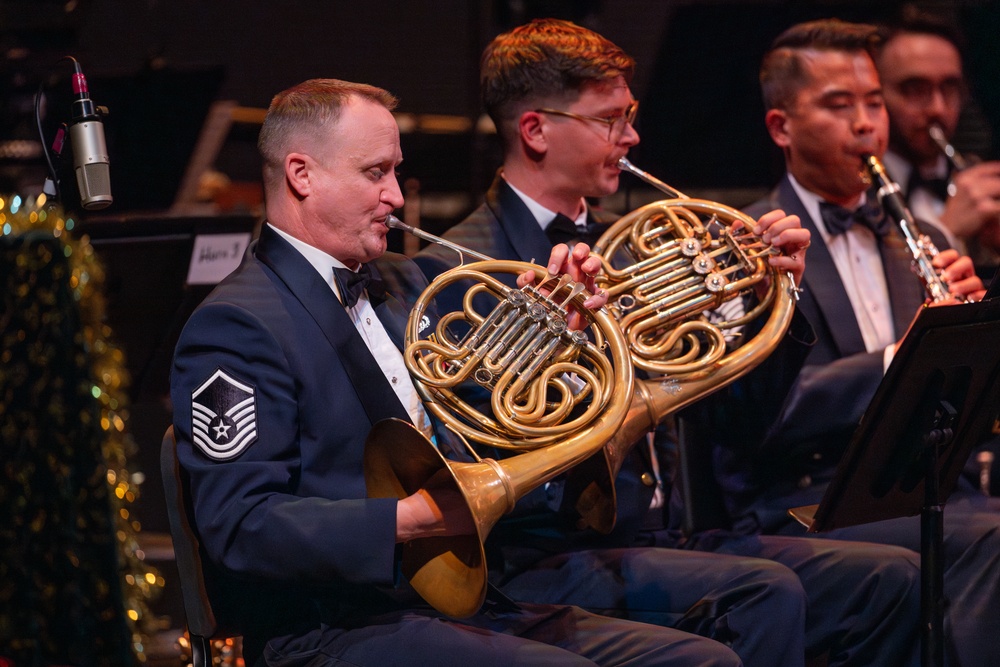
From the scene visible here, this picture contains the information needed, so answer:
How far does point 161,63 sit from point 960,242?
2872mm

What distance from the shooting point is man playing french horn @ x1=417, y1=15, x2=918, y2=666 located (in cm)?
246

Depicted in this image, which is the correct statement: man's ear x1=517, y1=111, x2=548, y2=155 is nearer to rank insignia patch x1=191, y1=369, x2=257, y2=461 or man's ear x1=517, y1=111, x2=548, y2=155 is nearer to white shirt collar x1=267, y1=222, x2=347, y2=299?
white shirt collar x1=267, y1=222, x2=347, y2=299

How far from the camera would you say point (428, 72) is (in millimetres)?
4066

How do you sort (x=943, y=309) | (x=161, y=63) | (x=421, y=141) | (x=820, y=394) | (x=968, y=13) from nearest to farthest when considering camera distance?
(x=943, y=309) → (x=820, y=394) → (x=161, y=63) → (x=421, y=141) → (x=968, y=13)

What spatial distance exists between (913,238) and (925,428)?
936mm

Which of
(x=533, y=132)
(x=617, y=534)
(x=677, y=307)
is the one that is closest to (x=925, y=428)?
(x=677, y=307)

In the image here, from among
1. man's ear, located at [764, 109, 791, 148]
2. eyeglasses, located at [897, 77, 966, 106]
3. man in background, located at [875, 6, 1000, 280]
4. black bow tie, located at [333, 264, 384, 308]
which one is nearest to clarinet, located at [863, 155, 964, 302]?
man's ear, located at [764, 109, 791, 148]

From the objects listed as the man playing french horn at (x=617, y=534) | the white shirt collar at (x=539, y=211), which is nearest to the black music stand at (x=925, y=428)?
the man playing french horn at (x=617, y=534)

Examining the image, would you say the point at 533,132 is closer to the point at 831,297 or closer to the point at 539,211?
the point at 539,211

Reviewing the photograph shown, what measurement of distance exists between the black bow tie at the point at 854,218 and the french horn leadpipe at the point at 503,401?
1284mm

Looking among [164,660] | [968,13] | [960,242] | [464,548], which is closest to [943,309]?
[464,548]

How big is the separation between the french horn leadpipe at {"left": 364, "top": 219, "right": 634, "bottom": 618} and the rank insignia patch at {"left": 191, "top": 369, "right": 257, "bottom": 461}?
0.24 meters

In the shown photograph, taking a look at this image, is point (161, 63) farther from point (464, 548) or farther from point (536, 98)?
point (464, 548)

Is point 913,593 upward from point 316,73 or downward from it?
downward
